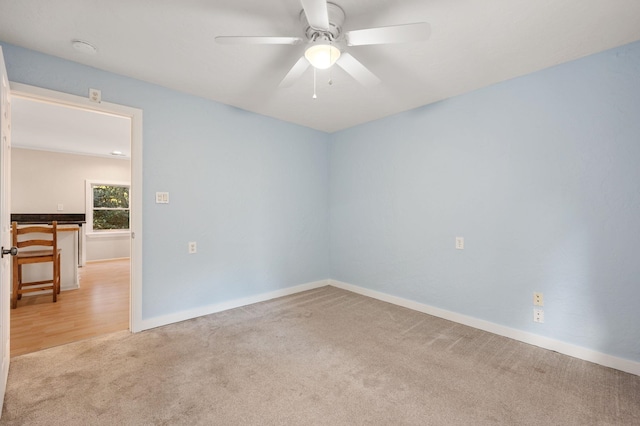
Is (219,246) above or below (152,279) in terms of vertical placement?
above

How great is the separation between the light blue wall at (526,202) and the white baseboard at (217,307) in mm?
1059

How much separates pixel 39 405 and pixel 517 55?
391cm

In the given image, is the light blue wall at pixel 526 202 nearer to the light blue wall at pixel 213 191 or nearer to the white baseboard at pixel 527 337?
the white baseboard at pixel 527 337

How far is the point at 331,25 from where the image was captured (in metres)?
1.78

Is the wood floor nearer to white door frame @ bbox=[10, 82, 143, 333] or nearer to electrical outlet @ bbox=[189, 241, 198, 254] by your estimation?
white door frame @ bbox=[10, 82, 143, 333]

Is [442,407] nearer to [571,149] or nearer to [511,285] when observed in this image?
[511,285]

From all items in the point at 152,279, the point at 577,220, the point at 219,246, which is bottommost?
the point at 152,279

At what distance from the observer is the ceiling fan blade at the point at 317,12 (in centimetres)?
136

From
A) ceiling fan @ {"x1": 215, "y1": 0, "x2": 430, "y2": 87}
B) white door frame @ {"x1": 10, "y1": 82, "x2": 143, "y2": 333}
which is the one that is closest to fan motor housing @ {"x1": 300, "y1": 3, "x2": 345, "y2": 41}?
ceiling fan @ {"x1": 215, "y1": 0, "x2": 430, "y2": 87}

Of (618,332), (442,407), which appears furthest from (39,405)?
(618,332)

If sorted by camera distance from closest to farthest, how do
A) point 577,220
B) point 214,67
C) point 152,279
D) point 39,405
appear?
point 39,405 → point 577,220 → point 214,67 → point 152,279

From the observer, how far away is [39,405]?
1.65m

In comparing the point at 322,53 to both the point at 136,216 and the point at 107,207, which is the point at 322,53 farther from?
the point at 107,207

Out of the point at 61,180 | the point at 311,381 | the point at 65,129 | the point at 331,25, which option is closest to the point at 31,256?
the point at 65,129
